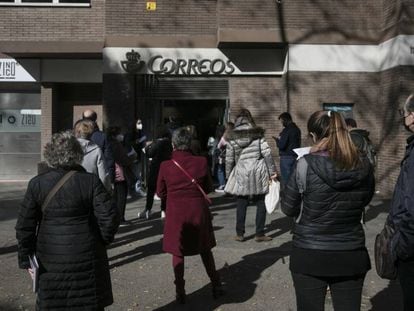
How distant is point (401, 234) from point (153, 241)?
17.4 ft

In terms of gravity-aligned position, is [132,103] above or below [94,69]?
below

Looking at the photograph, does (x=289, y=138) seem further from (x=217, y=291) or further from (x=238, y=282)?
(x=217, y=291)

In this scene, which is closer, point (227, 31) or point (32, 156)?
point (227, 31)

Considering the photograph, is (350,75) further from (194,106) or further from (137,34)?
(137,34)

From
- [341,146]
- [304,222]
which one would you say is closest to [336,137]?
[341,146]

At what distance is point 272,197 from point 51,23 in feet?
31.8

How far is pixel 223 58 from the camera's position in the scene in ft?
47.3

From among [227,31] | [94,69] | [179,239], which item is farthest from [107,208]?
[94,69]

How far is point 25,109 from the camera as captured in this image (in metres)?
16.7

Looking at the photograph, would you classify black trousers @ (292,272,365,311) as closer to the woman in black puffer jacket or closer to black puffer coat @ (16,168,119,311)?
the woman in black puffer jacket

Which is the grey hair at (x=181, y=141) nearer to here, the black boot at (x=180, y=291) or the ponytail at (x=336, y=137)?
the black boot at (x=180, y=291)

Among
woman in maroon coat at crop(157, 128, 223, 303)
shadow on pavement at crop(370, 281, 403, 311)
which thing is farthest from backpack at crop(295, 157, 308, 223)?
shadow on pavement at crop(370, 281, 403, 311)

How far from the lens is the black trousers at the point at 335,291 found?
11.8 ft

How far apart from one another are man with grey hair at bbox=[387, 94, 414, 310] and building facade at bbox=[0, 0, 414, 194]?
945cm
